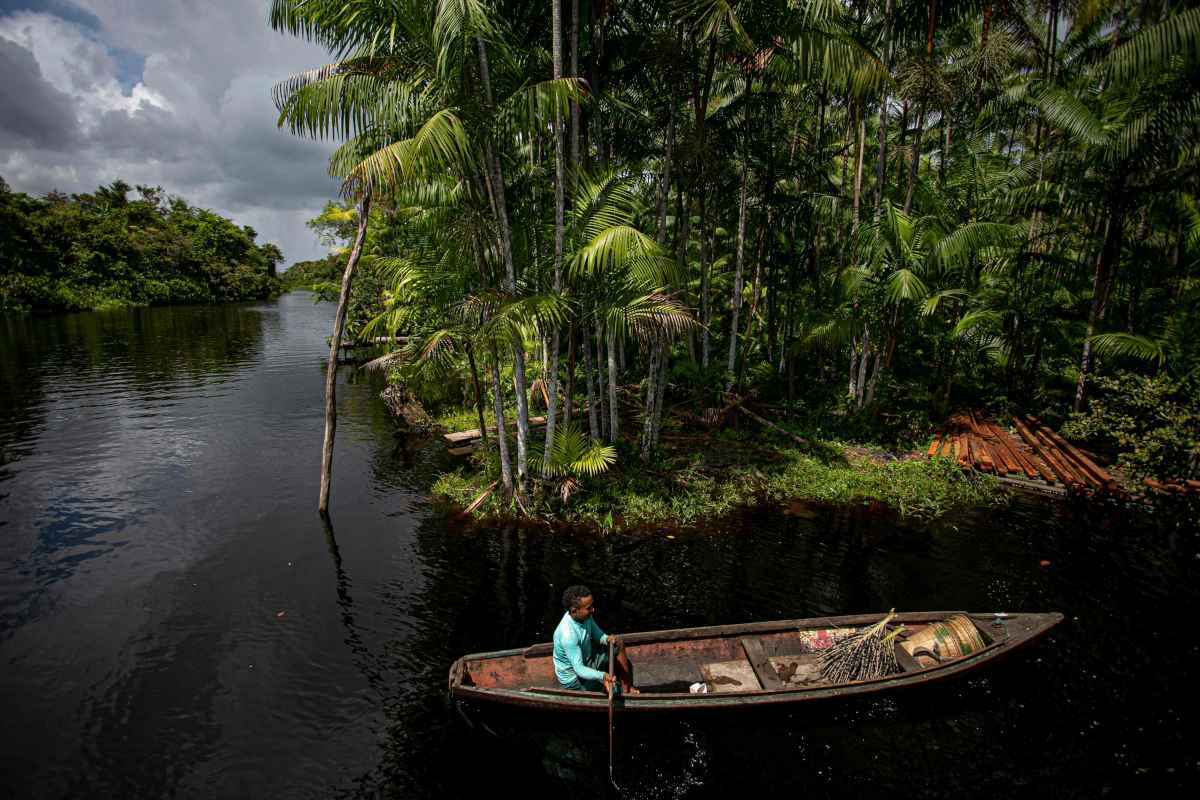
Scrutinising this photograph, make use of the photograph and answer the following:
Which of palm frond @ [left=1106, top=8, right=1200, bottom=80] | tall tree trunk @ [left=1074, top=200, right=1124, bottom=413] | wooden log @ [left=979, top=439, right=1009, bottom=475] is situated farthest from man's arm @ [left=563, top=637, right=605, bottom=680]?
tall tree trunk @ [left=1074, top=200, right=1124, bottom=413]

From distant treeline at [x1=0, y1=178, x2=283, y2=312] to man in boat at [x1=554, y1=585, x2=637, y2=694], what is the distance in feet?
198

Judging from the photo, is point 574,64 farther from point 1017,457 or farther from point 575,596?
point 1017,457

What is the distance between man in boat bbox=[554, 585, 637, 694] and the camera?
6.81m

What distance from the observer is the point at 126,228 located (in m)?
59.8

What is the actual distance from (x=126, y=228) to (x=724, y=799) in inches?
2982

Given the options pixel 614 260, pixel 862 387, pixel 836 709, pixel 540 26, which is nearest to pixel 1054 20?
pixel 862 387

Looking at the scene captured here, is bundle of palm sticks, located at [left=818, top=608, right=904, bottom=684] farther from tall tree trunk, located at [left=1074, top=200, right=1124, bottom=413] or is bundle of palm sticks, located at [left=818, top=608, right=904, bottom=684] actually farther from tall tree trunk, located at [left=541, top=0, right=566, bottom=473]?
tall tree trunk, located at [left=1074, top=200, right=1124, bottom=413]

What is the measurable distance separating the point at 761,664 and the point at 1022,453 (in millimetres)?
11343

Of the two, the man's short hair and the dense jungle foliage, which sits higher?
the dense jungle foliage

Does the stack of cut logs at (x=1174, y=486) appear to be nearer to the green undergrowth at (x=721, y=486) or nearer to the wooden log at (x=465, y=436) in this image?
the green undergrowth at (x=721, y=486)

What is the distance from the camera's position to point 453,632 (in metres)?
9.13

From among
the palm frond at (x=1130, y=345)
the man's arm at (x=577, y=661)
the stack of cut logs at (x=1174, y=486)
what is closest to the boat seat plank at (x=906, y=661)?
the man's arm at (x=577, y=661)

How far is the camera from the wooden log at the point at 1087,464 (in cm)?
1345

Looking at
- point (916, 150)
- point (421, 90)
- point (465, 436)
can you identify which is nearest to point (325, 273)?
point (465, 436)
